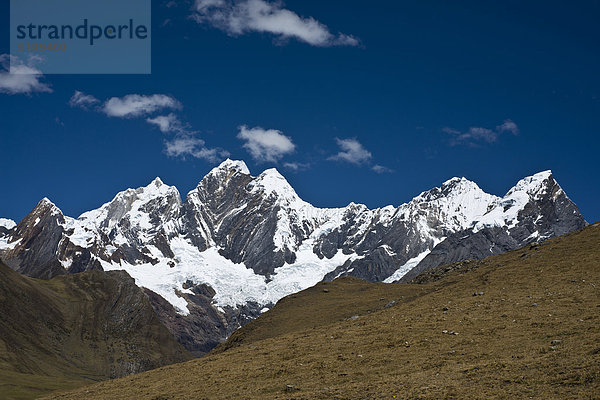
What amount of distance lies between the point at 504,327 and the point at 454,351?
19.5 ft

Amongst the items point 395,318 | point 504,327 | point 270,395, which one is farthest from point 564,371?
point 395,318

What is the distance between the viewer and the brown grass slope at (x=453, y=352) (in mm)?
35625

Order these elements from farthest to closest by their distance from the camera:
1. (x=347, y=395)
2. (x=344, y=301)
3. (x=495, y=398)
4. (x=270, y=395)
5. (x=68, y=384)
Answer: (x=68, y=384) → (x=344, y=301) → (x=270, y=395) → (x=347, y=395) → (x=495, y=398)

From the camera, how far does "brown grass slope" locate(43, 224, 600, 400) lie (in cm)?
3562

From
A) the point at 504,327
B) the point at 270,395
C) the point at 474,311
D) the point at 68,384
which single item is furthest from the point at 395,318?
the point at 68,384

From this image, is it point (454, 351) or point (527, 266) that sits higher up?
point (527, 266)

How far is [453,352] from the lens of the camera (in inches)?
1729

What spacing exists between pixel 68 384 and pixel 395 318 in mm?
131161

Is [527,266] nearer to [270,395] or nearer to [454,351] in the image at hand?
[454,351]

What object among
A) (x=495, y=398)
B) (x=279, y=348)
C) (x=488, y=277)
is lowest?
(x=495, y=398)

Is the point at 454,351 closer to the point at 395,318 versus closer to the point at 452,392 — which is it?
the point at 452,392

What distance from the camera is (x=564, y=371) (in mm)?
34438

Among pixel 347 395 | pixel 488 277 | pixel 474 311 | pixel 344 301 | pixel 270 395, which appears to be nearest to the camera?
pixel 347 395

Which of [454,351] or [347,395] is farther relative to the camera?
[454,351]
